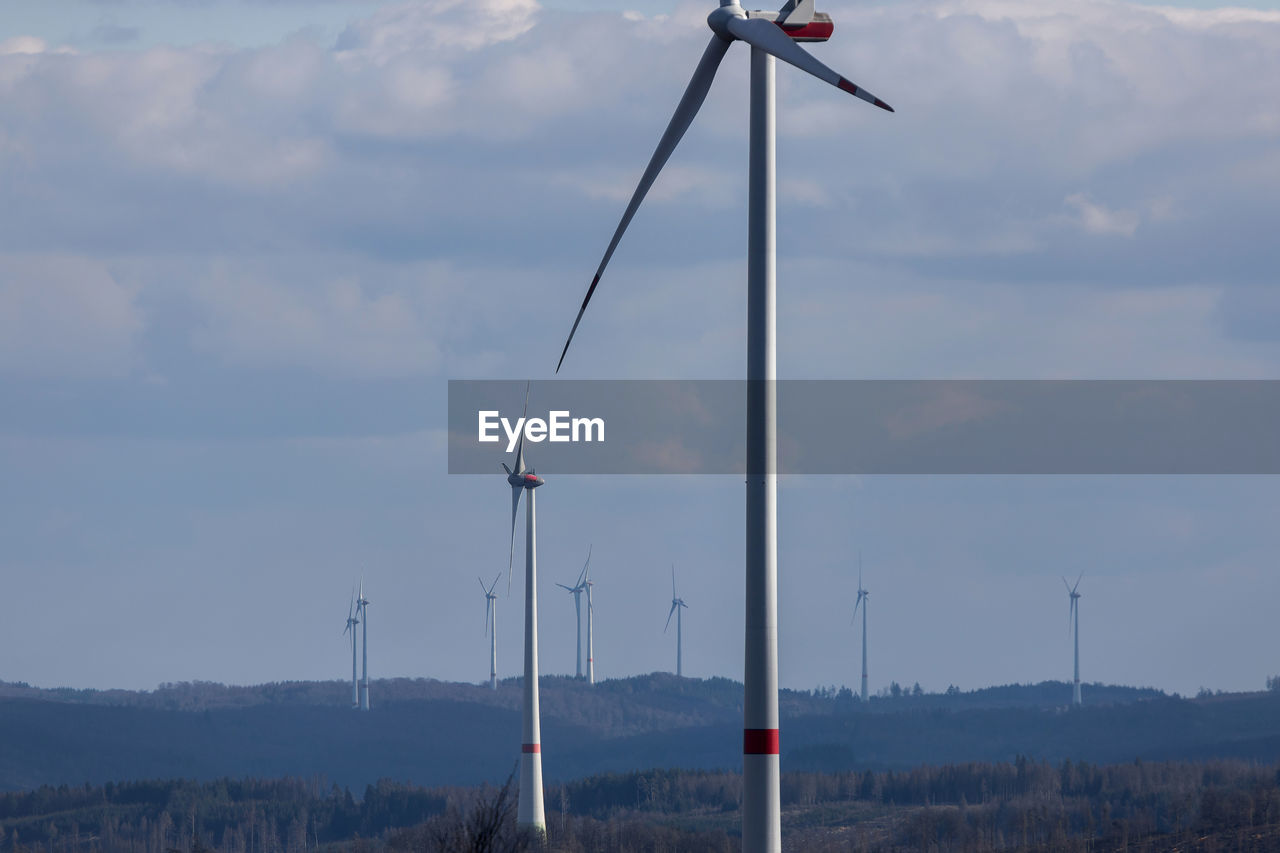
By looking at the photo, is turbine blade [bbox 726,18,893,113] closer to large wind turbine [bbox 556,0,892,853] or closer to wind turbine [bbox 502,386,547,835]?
large wind turbine [bbox 556,0,892,853]

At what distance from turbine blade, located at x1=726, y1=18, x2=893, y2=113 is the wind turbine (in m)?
86.5

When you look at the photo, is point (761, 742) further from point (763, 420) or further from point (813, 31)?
point (813, 31)

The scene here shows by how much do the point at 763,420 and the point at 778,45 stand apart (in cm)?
881

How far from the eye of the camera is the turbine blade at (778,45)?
42256 mm

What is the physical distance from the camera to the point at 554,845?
189 m

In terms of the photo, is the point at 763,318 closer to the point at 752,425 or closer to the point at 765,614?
the point at 752,425

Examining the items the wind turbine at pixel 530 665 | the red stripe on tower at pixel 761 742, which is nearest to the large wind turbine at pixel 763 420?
the red stripe on tower at pixel 761 742

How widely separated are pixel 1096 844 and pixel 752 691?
152 meters

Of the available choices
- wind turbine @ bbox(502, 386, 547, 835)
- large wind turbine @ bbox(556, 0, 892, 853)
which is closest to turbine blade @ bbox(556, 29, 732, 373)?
large wind turbine @ bbox(556, 0, 892, 853)

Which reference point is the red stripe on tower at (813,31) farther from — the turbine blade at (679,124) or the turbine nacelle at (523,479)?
the turbine nacelle at (523,479)

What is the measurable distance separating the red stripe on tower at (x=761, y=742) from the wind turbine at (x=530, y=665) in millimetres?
89048

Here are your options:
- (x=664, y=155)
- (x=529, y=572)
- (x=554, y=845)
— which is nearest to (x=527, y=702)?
(x=529, y=572)

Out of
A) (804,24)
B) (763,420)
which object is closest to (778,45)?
(804,24)

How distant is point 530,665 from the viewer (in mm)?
131375
